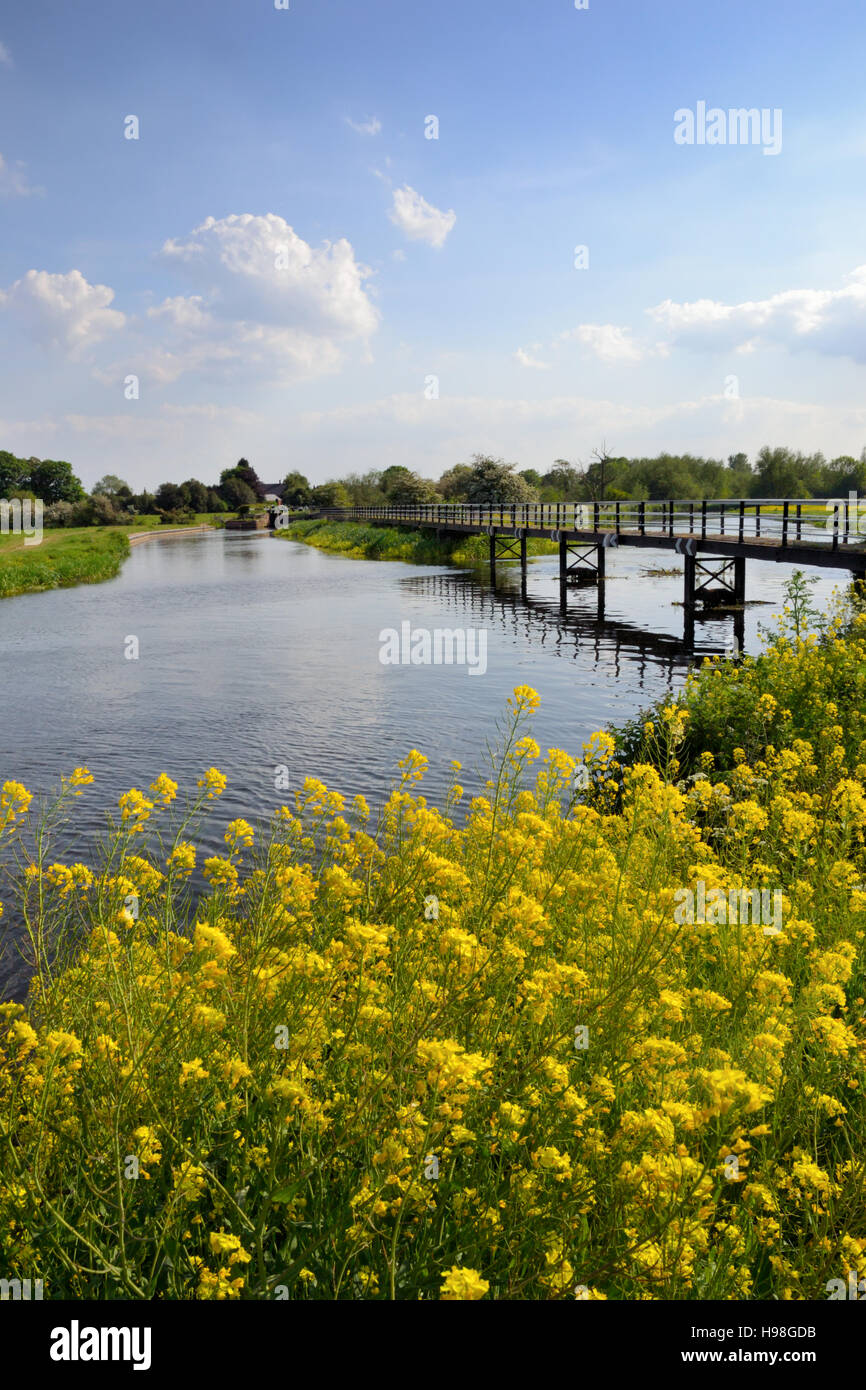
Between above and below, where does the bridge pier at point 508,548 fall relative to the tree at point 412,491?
below

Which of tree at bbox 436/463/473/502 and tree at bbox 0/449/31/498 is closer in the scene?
tree at bbox 436/463/473/502

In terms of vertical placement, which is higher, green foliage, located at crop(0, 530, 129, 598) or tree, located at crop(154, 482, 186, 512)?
tree, located at crop(154, 482, 186, 512)

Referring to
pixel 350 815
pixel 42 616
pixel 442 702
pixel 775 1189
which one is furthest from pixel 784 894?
pixel 42 616

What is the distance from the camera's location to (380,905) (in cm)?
500

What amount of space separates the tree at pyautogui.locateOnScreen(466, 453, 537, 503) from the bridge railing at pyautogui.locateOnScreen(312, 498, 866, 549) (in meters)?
6.60

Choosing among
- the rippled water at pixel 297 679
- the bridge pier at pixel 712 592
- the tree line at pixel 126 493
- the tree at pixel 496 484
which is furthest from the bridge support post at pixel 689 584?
the tree line at pixel 126 493

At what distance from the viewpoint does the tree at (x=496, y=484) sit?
2704 inches

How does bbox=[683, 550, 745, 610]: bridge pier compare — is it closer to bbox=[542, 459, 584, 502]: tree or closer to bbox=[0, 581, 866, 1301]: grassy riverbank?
bbox=[0, 581, 866, 1301]: grassy riverbank

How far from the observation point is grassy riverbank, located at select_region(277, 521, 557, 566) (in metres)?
50.2

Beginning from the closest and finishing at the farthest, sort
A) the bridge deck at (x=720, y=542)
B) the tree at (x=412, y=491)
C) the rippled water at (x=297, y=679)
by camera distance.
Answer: the rippled water at (x=297, y=679) < the bridge deck at (x=720, y=542) < the tree at (x=412, y=491)

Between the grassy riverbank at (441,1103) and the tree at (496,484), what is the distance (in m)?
65.4

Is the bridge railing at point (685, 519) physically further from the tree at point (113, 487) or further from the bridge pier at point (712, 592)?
the tree at point (113, 487)

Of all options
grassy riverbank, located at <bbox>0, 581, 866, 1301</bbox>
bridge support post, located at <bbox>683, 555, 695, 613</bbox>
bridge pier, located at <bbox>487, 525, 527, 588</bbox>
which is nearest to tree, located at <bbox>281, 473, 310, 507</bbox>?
bridge pier, located at <bbox>487, 525, 527, 588</bbox>

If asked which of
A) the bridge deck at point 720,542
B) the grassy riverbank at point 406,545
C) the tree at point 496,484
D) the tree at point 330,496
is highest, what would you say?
the tree at point 330,496
